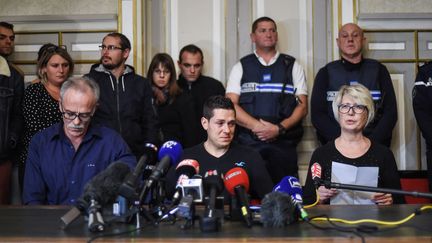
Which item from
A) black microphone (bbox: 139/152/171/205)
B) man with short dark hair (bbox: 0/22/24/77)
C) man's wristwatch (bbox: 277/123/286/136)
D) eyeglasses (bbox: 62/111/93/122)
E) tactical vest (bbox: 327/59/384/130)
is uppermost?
man with short dark hair (bbox: 0/22/24/77)

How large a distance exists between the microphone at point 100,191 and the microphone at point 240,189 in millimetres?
399

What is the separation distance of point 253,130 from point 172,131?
0.58m

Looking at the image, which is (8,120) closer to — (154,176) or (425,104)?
(154,176)

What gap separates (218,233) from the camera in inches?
85.9

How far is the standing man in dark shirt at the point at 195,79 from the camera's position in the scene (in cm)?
512

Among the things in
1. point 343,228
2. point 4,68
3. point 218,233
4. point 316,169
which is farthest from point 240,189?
point 4,68

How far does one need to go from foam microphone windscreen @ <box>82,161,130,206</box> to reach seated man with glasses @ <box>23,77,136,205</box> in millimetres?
1016

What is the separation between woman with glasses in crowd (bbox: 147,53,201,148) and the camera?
4.89 metres

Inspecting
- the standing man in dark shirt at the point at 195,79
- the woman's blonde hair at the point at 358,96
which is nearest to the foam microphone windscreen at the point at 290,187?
the woman's blonde hair at the point at 358,96

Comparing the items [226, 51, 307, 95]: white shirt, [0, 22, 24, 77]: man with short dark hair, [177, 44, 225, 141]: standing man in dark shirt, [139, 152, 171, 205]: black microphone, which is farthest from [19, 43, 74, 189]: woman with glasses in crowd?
[139, 152, 171, 205]: black microphone

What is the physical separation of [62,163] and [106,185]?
3.81ft

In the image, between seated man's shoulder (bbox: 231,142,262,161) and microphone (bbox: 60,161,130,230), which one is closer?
microphone (bbox: 60,161,130,230)

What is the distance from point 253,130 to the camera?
4.93 metres

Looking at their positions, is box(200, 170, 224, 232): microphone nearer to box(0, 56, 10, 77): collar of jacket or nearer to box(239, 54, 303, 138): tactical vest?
box(239, 54, 303, 138): tactical vest
